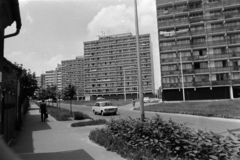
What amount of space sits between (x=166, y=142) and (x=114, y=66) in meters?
100

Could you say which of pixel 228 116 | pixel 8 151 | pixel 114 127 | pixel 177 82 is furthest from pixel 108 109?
pixel 177 82

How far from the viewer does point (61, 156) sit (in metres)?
5.79

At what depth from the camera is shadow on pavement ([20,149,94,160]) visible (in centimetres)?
562

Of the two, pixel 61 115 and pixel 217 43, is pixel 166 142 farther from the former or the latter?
pixel 217 43

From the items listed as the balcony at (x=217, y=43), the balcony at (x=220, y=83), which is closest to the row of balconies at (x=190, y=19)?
the balcony at (x=217, y=43)

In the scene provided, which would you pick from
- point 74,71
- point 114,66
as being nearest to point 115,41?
point 114,66

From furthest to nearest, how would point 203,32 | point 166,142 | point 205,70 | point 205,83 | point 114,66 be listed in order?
point 114,66 → point 203,32 → point 205,70 → point 205,83 → point 166,142

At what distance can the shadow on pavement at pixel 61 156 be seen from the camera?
5.62m

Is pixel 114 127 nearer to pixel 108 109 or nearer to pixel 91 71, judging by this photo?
pixel 108 109

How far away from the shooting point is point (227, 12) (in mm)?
47594

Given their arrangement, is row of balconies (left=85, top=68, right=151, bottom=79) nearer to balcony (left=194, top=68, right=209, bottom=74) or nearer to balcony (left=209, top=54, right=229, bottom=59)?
balcony (left=194, top=68, right=209, bottom=74)

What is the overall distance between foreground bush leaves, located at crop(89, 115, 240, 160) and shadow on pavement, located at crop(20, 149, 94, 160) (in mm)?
857

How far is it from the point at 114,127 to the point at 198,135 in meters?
3.37

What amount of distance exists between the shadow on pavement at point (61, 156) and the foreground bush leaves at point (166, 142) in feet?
2.81
